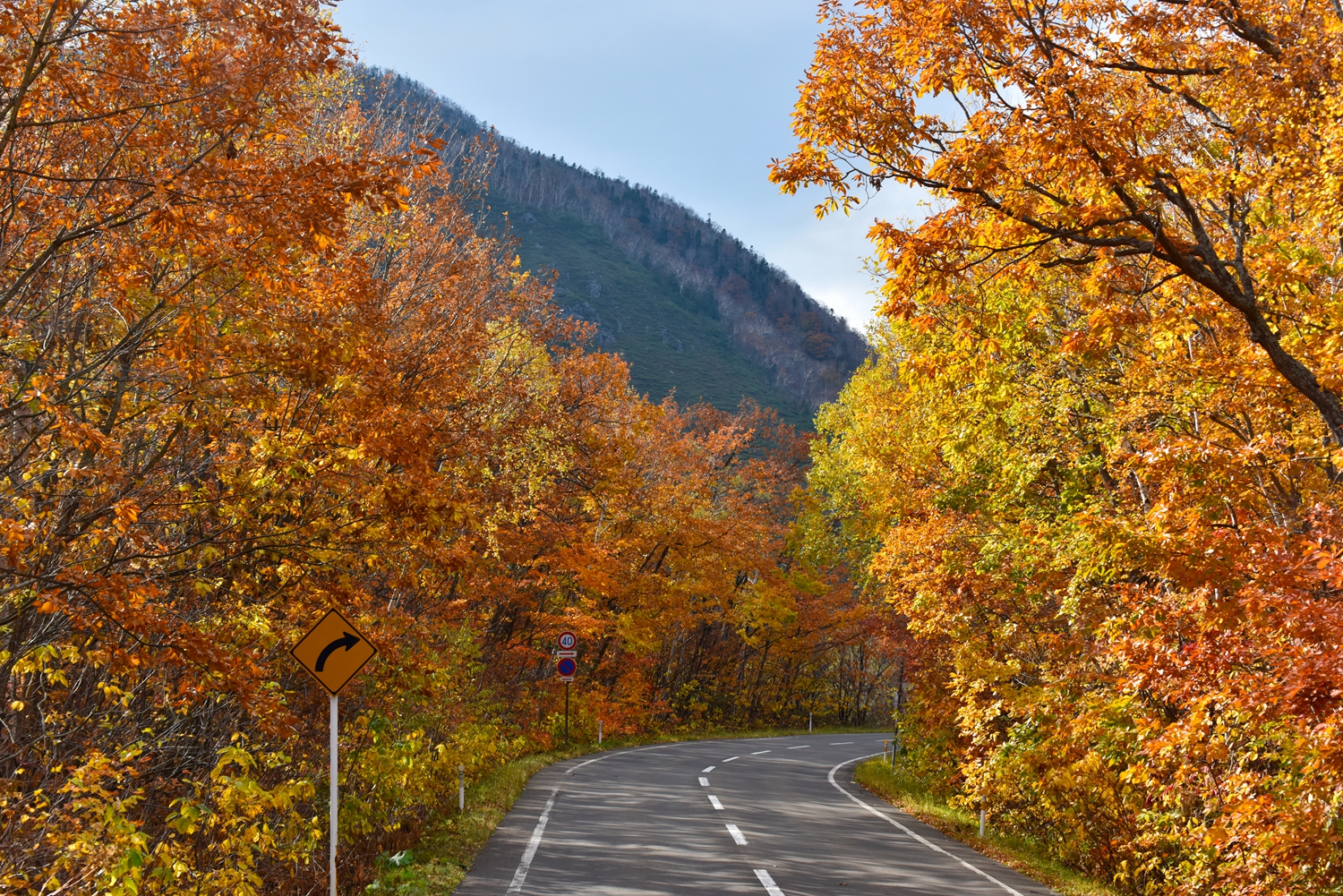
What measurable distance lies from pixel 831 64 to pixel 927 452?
11965mm

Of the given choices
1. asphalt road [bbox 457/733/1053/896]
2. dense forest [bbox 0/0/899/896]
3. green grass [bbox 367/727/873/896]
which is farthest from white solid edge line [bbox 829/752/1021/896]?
dense forest [bbox 0/0/899/896]

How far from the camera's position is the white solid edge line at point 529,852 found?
9195 millimetres

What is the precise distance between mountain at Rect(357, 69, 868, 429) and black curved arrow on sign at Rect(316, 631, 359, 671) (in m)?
86.4

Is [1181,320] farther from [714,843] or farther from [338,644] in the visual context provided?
[338,644]

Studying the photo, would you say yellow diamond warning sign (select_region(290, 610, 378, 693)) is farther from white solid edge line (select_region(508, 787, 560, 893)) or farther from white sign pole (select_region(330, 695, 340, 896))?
white solid edge line (select_region(508, 787, 560, 893))

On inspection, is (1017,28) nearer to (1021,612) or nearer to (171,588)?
(171,588)

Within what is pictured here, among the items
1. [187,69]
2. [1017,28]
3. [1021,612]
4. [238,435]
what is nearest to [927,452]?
[1021,612]

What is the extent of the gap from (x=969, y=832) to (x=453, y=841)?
29.0 feet

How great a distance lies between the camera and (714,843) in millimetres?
11797

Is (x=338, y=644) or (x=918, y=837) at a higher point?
(x=338, y=644)

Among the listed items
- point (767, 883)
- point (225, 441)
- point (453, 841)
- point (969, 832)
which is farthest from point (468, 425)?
point (969, 832)

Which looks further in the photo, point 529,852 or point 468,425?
point 468,425

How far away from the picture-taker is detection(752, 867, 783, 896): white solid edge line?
30.0 ft

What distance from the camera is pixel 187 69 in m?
5.96
